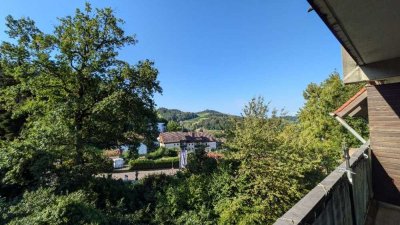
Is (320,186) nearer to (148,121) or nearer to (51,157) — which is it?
(51,157)

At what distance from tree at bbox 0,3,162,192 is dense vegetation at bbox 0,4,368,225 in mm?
48

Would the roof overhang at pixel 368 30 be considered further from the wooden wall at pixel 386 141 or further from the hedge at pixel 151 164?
the hedge at pixel 151 164

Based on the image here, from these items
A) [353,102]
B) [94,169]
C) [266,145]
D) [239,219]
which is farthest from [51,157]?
[353,102]

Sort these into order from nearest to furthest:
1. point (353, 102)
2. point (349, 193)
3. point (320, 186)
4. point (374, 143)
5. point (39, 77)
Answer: point (320, 186)
point (349, 193)
point (374, 143)
point (353, 102)
point (39, 77)

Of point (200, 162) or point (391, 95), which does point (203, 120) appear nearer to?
point (200, 162)

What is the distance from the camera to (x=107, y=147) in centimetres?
1345

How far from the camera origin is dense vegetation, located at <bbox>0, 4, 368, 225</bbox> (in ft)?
28.2

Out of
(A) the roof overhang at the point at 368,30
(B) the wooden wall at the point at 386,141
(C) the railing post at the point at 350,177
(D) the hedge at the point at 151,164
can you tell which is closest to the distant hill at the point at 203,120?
(B) the wooden wall at the point at 386,141

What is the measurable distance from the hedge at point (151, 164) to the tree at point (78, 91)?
23.9 meters

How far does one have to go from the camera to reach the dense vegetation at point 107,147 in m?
8.59

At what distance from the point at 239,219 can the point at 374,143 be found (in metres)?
4.77

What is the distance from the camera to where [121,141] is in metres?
13.6

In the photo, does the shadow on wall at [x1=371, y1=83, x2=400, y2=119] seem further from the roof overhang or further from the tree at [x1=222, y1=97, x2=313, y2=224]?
the tree at [x1=222, y1=97, x2=313, y2=224]

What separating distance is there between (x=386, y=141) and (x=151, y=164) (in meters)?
35.4
